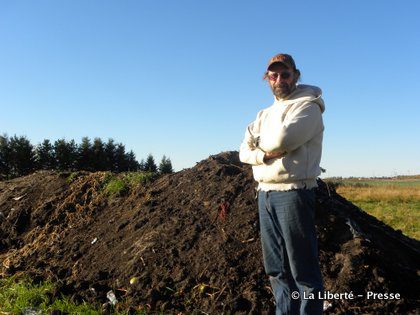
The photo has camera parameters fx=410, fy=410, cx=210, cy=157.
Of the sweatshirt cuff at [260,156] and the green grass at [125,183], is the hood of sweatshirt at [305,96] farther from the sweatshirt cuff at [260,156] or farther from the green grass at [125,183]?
the green grass at [125,183]

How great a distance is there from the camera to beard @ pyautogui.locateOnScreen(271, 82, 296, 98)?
302cm

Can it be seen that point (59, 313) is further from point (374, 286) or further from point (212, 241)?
point (374, 286)

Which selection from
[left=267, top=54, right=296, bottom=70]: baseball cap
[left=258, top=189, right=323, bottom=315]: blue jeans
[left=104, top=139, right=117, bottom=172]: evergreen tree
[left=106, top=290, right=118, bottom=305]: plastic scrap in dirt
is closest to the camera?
[left=258, top=189, right=323, bottom=315]: blue jeans

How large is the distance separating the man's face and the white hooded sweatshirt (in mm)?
51

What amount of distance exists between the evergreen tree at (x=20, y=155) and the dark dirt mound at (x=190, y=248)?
22.0 m

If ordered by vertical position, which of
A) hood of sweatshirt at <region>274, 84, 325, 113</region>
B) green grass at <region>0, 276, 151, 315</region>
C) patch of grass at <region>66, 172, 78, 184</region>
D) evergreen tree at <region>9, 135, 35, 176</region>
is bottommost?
green grass at <region>0, 276, 151, 315</region>

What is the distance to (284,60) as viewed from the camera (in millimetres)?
2979

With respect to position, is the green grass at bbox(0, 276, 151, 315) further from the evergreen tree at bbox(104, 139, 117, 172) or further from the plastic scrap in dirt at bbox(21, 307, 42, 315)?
the evergreen tree at bbox(104, 139, 117, 172)

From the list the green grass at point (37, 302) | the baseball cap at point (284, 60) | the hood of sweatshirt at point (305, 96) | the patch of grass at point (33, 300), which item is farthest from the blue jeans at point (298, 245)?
the patch of grass at point (33, 300)

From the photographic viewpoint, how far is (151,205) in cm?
566

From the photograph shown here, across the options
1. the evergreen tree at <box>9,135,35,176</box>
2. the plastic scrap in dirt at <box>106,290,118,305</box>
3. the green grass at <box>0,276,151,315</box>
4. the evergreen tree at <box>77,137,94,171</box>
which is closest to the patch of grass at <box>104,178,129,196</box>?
the green grass at <box>0,276,151,315</box>

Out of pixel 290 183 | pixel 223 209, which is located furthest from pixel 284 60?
pixel 223 209

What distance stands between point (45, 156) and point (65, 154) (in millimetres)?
1387

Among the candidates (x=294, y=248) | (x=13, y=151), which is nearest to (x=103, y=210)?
(x=294, y=248)
